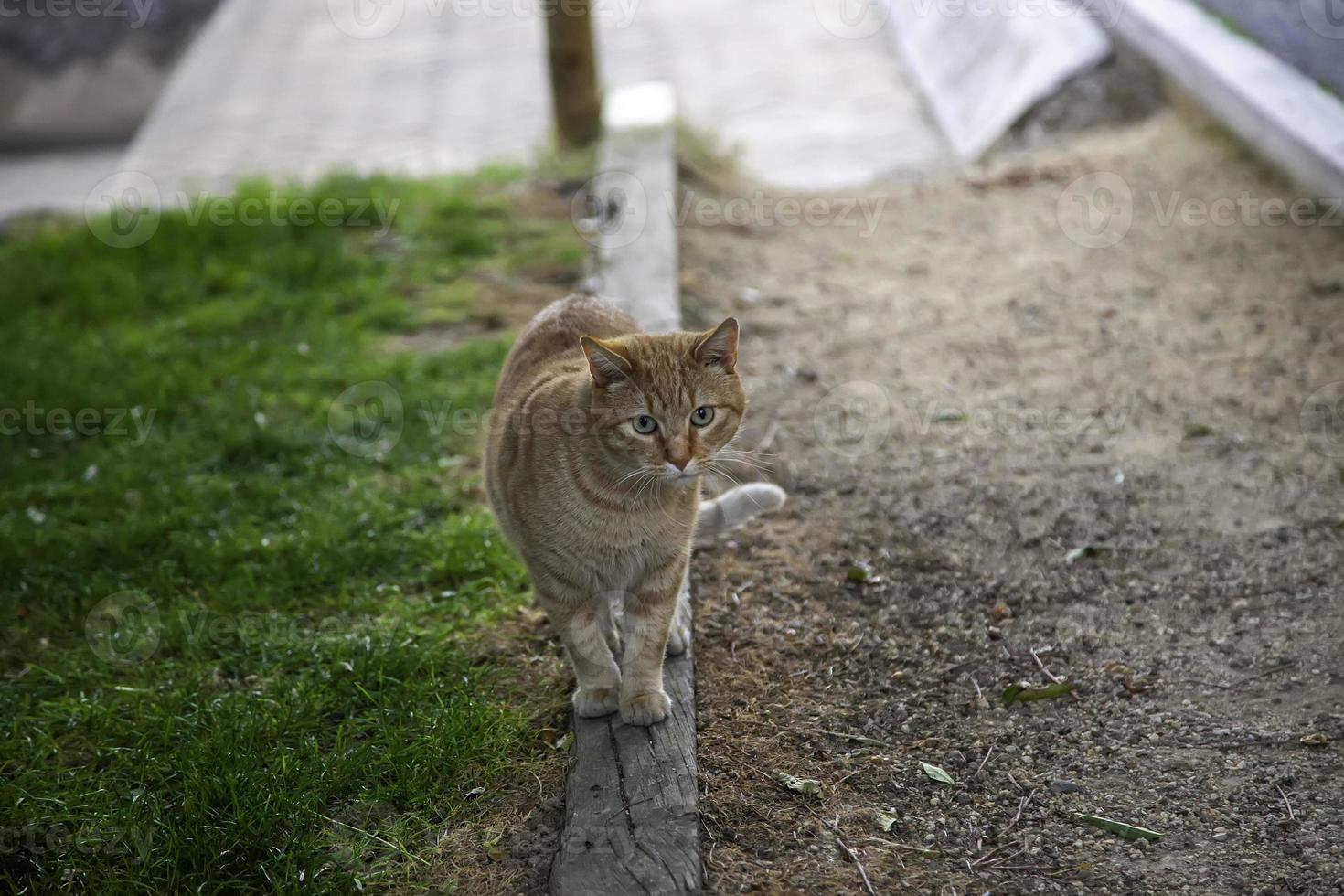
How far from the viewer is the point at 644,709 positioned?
2846 millimetres

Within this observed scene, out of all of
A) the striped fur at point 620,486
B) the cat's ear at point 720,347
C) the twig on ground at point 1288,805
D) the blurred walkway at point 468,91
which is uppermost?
the cat's ear at point 720,347

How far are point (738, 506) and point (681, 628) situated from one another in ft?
1.49

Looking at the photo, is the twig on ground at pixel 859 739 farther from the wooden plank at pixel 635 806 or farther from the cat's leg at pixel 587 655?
the cat's leg at pixel 587 655

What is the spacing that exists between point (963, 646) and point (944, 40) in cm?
745

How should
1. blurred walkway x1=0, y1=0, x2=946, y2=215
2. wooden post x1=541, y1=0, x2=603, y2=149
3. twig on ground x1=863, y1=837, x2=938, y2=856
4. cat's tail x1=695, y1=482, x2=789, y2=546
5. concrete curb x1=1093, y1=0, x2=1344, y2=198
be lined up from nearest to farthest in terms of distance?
twig on ground x1=863, y1=837, x2=938, y2=856, cat's tail x1=695, y1=482, x2=789, y2=546, concrete curb x1=1093, y1=0, x2=1344, y2=198, wooden post x1=541, y1=0, x2=603, y2=149, blurred walkway x1=0, y1=0, x2=946, y2=215

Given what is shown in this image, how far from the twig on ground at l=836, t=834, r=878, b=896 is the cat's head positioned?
88 centimetres

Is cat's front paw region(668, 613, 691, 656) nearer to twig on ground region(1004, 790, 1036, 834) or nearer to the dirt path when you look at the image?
the dirt path

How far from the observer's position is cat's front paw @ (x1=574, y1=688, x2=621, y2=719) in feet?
9.53

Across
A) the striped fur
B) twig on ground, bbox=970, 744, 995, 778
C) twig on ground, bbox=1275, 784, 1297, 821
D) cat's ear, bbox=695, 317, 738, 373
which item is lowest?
twig on ground, bbox=970, 744, 995, 778

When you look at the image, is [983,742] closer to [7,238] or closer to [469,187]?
[469,187]

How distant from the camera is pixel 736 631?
11.0 ft

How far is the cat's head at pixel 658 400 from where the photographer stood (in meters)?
2.70

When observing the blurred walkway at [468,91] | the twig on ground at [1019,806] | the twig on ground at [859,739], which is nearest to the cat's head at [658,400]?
the twig on ground at [859,739]

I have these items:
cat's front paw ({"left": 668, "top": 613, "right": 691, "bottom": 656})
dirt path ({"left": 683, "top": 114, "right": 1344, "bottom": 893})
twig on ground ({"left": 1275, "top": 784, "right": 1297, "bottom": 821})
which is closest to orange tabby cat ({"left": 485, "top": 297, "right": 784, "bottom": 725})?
cat's front paw ({"left": 668, "top": 613, "right": 691, "bottom": 656})
